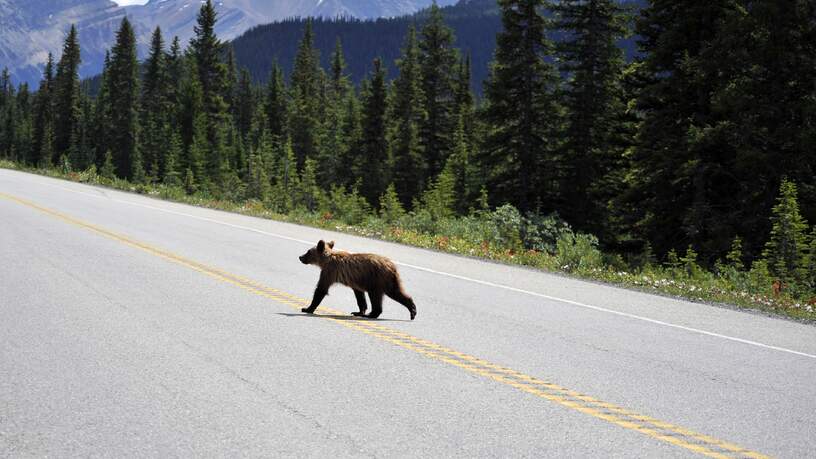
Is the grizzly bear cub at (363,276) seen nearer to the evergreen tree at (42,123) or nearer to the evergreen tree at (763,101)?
the evergreen tree at (763,101)

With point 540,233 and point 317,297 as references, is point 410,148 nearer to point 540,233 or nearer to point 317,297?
point 540,233

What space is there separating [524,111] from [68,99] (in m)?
71.9

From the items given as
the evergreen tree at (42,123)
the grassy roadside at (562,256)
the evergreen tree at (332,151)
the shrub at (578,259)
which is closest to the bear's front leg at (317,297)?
the grassy roadside at (562,256)

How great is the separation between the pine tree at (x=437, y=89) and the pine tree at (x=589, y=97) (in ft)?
58.9

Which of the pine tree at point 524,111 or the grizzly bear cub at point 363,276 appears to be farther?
the pine tree at point 524,111

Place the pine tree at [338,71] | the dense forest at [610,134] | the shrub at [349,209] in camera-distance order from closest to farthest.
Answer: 1. the dense forest at [610,134]
2. the shrub at [349,209]
3. the pine tree at [338,71]

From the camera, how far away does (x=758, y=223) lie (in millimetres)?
18062

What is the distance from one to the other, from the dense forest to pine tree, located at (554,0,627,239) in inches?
2.7

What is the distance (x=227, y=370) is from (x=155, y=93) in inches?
3161

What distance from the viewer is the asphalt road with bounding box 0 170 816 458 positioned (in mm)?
4457

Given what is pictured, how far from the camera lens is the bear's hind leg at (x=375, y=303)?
8242 mm

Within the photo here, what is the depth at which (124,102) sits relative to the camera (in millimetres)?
72312

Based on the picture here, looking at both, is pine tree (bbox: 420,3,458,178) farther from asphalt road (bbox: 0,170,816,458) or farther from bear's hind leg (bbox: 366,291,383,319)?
bear's hind leg (bbox: 366,291,383,319)

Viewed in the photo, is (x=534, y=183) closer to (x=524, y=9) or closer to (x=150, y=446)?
(x=524, y=9)
